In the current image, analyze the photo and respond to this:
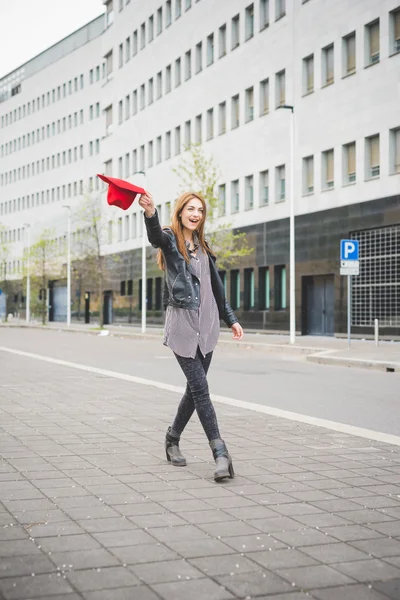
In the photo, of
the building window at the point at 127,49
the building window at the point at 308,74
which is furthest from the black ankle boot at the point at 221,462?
the building window at the point at 127,49

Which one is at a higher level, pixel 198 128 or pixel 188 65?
pixel 188 65

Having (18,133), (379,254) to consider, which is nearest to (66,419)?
(379,254)

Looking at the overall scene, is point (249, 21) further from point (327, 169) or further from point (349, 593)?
point (349, 593)

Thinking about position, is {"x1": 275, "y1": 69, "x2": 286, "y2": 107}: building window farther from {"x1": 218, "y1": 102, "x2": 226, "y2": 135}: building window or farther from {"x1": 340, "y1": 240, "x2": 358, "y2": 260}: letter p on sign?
{"x1": 340, "y1": 240, "x2": 358, "y2": 260}: letter p on sign

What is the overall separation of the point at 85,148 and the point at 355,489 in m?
73.0

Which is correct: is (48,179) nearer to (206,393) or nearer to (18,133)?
(18,133)

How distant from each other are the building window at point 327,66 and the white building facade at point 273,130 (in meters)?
0.04

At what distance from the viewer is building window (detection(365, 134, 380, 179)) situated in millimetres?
33969

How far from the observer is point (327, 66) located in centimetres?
3784

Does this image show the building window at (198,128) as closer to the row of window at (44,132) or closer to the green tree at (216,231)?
the green tree at (216,231)

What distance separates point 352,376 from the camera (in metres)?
18.6

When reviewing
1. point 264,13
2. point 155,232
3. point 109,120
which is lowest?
point 155,232

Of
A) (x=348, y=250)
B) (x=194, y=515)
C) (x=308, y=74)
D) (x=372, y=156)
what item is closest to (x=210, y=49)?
(x=308, y=74)

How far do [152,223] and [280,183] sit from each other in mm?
35382
